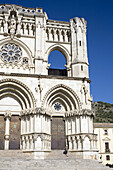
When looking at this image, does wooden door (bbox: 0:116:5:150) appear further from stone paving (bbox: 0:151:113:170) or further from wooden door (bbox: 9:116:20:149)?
stone paving (bbox: 0:151:113:170)

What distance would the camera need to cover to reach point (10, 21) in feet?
68.9

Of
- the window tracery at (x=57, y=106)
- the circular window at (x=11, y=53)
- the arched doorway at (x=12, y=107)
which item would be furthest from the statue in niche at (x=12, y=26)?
the window tracery at (x=57, y=106)

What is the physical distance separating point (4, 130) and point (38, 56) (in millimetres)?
6919

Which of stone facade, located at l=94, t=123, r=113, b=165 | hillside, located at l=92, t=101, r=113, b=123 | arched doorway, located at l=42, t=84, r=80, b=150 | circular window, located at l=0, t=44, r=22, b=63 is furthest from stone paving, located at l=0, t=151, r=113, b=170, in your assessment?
hillside, located at l=92, t=101, r=113, b=123

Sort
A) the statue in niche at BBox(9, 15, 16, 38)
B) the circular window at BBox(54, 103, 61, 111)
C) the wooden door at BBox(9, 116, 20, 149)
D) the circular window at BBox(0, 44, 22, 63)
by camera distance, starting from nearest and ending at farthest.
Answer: the wooden door at BBox(9, 116, 20, 149) < the circular window at BBox(54, 103, 61, 111) < the circular window at BBox(0, 44, 22, 63) < the statue in niche at BBox(9, 15, 16, 38)

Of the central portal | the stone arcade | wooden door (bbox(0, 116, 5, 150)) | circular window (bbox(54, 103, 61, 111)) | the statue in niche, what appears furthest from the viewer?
the statue in niche

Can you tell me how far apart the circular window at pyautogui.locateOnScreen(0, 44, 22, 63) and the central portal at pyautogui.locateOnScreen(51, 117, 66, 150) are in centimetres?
634

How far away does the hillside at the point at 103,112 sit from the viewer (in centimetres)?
5910

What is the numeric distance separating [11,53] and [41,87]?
4.50 m

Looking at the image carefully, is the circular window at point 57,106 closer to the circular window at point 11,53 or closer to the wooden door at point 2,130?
the wooden door at point 2,130

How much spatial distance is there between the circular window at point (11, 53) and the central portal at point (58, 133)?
20.8 feet

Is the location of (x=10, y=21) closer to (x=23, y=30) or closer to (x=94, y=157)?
(x=23, y=30)

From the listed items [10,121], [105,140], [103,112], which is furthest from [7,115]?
[103,112]

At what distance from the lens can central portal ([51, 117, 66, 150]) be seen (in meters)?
19.3
